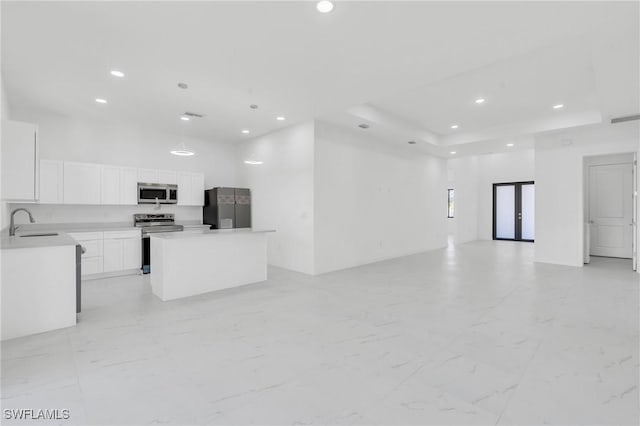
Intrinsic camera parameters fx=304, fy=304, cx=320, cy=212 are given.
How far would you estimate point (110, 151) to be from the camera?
6.16 meters

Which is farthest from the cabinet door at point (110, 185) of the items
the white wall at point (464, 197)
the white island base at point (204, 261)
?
the white wall at point (464, 197)

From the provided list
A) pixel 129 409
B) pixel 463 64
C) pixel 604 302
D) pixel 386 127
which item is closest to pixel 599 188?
pixel 604 302

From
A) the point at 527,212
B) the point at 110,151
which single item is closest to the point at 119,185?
the point at 110,151

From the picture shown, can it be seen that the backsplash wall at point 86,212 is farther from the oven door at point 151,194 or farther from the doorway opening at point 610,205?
the doorway opening at point 610,205

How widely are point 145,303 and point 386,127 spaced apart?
208 inches

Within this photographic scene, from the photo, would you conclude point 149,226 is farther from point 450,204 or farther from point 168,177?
point 450,204

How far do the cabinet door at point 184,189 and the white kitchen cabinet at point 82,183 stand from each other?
1.45 meters

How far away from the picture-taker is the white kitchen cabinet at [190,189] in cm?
676

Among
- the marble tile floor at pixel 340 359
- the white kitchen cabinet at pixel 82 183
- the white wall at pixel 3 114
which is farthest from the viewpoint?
the white kitchen cabinet at pixel 82 183

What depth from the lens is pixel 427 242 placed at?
9125mm

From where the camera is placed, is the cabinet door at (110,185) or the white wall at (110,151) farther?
the cabinet door at (110,185)

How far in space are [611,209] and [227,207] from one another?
9.36 m

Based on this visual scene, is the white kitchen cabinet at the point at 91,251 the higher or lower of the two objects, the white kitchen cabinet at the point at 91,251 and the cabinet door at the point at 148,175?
the lower

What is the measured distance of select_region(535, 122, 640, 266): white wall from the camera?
6152 millimetres
